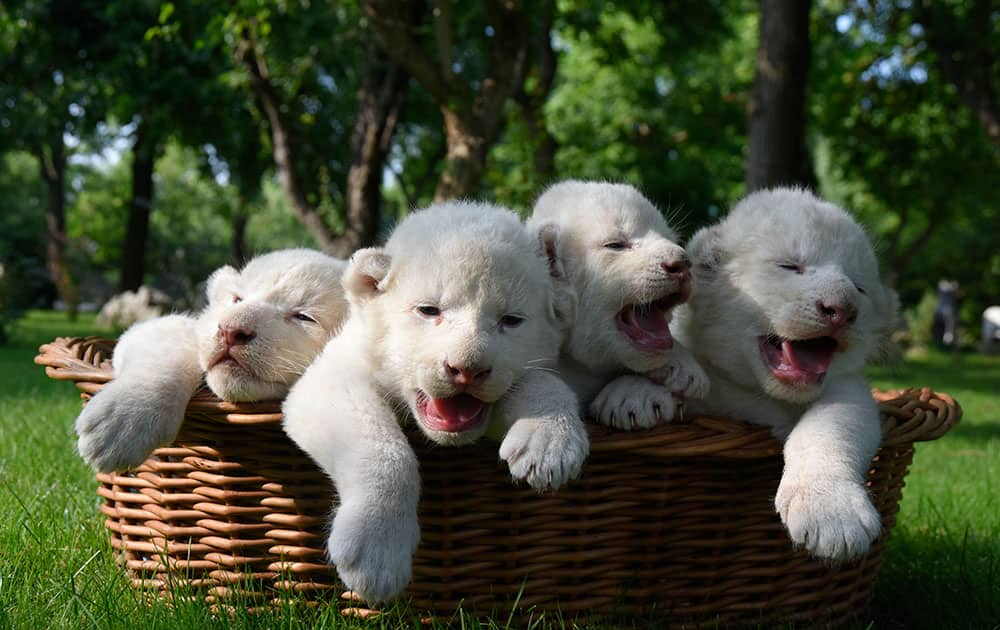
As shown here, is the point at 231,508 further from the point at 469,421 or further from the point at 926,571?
the point at 926,571

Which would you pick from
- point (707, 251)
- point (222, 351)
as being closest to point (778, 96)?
point (707, 251)

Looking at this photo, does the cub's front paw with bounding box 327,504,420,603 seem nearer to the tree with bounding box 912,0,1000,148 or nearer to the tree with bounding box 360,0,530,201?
the tree with bounding box 360,0,530,201

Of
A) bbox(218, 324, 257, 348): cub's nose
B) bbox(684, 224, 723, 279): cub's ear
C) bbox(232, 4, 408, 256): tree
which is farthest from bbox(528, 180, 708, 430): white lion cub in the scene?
bbox(232, 4, 408, 256): tree

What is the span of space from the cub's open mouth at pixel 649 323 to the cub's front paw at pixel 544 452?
23.7 inches

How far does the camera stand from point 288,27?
995cm

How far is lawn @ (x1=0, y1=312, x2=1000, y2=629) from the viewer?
94.7 inches

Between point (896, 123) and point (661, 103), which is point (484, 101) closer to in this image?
point (896, 123)

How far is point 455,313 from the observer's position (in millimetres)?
2355

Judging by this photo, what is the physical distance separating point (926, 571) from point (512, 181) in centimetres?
723

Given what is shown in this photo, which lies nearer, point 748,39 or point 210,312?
point 210,312

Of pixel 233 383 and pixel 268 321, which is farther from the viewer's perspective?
pixel 268 321

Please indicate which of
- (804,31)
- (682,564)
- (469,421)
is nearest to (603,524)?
(682,564)

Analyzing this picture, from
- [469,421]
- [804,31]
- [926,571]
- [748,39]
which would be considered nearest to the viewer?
[469,421]

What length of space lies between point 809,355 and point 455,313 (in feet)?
A: 3.63
